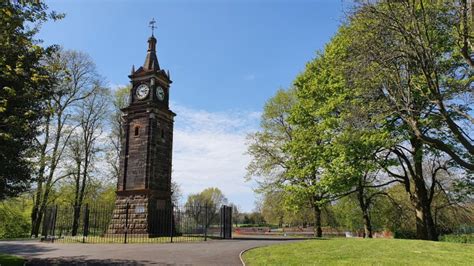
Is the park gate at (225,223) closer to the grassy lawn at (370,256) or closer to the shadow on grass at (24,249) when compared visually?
the grassy lawn at (370,256)

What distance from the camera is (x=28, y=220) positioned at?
106 ft

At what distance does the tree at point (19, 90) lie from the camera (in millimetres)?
7883

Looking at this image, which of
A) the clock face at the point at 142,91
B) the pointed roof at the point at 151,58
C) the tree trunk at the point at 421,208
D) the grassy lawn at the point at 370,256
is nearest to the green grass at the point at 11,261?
the grassy lawn at the point at 370,256

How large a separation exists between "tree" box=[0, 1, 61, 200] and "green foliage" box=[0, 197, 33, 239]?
16311 millimetres

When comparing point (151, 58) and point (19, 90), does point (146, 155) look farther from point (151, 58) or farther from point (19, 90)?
point (19, 90)

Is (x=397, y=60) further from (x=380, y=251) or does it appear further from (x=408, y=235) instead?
(x=408, y=235)

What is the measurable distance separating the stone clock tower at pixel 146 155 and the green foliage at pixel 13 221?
9.44 m

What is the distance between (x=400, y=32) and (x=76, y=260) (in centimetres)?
1252

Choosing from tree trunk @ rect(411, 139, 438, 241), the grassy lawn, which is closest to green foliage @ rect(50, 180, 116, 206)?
the grassy lawn

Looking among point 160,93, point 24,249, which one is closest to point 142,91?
point 160,93

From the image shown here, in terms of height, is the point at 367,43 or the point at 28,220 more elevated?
the point at 367,43

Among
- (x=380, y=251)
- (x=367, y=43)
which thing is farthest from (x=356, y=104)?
(x=380, y=251)

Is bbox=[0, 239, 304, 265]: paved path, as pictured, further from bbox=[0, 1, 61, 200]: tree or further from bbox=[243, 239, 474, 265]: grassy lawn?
bbox=[0, 1, 61, 200]: tree

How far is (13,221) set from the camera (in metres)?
29.6
